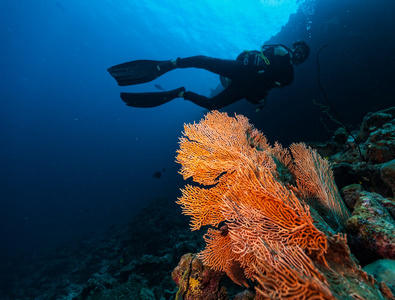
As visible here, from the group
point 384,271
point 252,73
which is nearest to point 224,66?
point 252,73

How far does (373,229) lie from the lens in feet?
6.05

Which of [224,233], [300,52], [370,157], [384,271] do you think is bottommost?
[384,271]

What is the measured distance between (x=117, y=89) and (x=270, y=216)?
12792cm

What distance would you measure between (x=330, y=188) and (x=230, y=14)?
5229 centimetres

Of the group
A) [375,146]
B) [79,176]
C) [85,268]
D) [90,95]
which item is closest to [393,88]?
[375,146]

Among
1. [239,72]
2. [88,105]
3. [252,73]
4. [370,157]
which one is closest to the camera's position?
[370,157]

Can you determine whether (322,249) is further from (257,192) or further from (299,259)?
(257,192)

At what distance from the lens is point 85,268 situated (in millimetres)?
11586

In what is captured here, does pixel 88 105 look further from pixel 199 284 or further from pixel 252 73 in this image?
pixel 199 284

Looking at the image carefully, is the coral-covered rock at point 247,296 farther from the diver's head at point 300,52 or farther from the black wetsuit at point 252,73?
the diver's head at point 300,52

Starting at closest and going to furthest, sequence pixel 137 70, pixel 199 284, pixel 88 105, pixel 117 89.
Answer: pixel 199 284 → pixel 137 70 → pixel 117 89 → pixel 88 105

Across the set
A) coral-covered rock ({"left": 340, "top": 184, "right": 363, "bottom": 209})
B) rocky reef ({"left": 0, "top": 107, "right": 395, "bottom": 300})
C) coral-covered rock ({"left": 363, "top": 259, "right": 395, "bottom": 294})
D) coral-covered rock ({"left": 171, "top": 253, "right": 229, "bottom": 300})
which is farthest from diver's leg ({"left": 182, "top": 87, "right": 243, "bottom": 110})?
coral-covered rock ({"left": 363, "top": 259, "right": 395, "bottom": 294})

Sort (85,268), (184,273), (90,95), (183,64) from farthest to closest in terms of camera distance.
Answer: (90,95) < (85,268) < (183,64) < (184,273)

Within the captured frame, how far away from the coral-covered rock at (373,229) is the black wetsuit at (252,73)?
4767 millimetres
